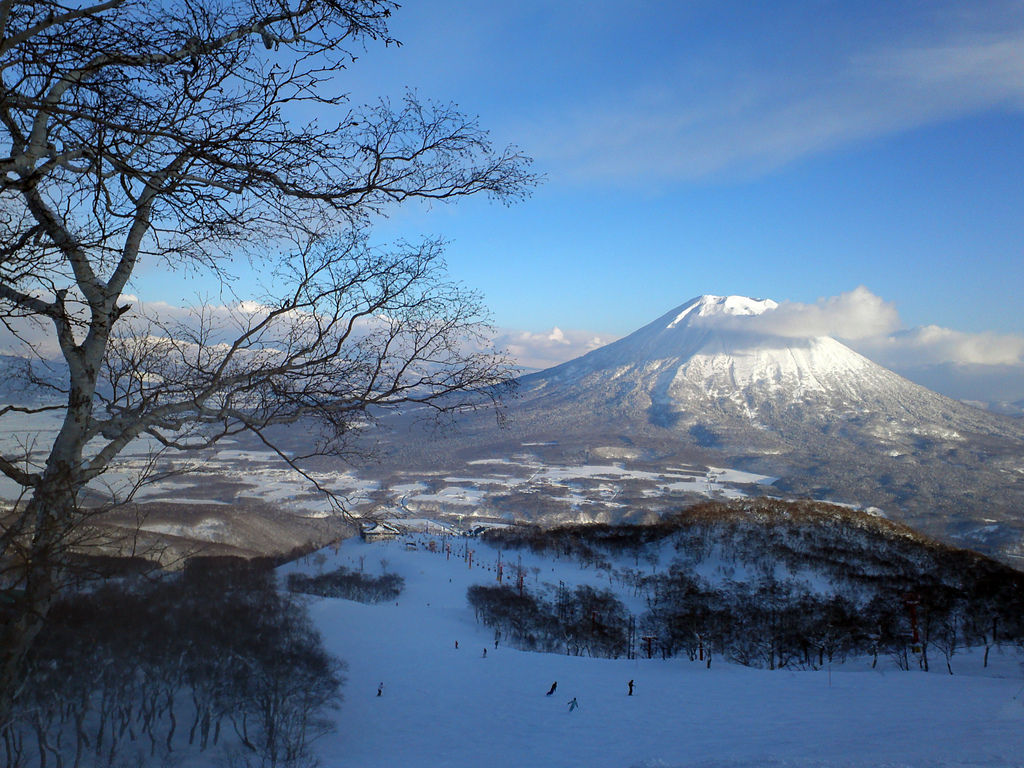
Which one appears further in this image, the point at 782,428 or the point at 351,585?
the point at 782,428

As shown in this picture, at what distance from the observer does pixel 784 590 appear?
31.4 metres

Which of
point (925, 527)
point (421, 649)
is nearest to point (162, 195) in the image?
point (421, 649)

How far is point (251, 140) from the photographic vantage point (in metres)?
2.76

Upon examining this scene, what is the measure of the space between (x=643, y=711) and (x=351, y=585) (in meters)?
28.9

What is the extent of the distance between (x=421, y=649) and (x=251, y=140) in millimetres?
24635

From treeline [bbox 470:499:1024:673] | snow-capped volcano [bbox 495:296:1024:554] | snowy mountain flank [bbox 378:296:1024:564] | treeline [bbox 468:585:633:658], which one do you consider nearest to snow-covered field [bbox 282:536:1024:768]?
treeline [bbox 470:499:1024:673]

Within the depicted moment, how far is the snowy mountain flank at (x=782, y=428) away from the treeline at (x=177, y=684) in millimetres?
56538

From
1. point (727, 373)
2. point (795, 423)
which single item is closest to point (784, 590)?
point (795, 423)

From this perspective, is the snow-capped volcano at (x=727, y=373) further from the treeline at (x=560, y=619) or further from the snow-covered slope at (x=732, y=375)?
the treeline at (x=560, y=619)

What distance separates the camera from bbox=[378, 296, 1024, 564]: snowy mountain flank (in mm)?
88625

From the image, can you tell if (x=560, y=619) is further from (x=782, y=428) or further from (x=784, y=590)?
(x=782, y=428)

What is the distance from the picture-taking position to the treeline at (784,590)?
22172mm

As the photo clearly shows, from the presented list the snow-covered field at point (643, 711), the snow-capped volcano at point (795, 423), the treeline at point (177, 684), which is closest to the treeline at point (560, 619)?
the snow-covered field at point (643, 711)

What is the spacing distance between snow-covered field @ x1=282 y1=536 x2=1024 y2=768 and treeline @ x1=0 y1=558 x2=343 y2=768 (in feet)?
4.98
